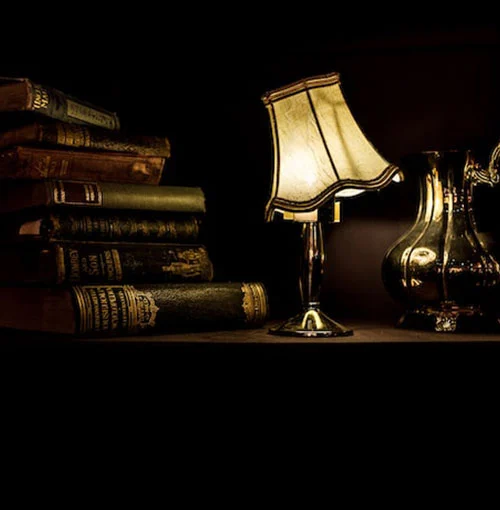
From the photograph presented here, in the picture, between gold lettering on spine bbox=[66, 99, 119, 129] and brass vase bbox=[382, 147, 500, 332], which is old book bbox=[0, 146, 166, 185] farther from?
brass vase bbox=[382, 147, 500, 332]

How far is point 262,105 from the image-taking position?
1269 mm

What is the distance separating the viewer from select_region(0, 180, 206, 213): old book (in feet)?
3.06

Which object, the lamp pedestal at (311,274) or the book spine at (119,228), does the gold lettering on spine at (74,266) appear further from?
the lamp pedestal at (311,274)

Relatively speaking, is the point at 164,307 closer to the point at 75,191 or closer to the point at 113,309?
the point at 113,309

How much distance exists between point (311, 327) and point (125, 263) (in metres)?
0.24

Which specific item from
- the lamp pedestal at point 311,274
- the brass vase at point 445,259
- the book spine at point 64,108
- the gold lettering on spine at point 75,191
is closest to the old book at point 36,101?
the book spine at point 64,108

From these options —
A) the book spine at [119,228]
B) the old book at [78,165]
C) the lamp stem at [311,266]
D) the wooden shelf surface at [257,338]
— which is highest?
the old book at [78,165]

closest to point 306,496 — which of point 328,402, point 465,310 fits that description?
point 328,402

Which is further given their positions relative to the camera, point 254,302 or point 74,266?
point 254,302

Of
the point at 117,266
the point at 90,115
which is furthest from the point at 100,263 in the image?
the point at 90,115

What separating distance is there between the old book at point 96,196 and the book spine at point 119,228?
1cm

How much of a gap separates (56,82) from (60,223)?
0.46 m

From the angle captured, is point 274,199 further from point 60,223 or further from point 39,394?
point 39,394

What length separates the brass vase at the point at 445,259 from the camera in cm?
96
